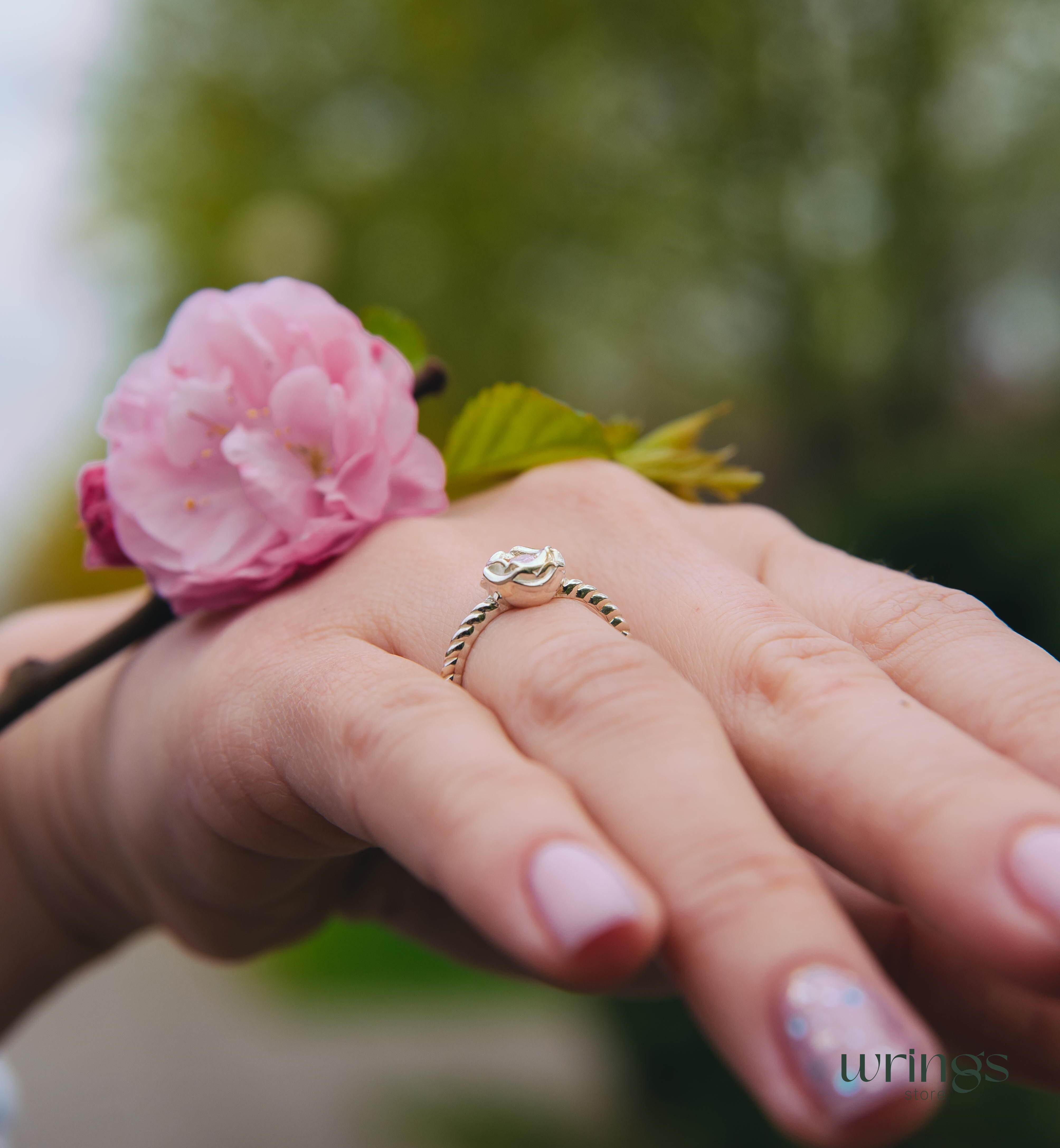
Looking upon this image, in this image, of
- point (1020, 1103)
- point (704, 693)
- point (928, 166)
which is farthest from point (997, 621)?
point (928, 166)

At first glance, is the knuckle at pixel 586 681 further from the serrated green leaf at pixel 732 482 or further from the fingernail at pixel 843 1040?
the serrated green leaf at pixel 732 482

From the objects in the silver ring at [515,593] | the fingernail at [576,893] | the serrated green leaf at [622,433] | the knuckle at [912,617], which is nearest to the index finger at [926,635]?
the knuckle at [912,617]

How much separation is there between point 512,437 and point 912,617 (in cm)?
69

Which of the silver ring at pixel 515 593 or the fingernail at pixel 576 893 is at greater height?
the silver ring at pixel 515 593

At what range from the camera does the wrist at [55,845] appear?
1.73 meters

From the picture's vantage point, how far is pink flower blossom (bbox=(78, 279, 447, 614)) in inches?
51.2

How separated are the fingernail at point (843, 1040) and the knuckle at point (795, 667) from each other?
0.33 m

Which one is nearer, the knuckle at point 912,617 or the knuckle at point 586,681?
the knuckle at point 586,681

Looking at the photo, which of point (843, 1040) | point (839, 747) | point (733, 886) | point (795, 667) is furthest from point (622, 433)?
point (843, 1040)

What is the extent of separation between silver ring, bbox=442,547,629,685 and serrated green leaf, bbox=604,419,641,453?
0.54m

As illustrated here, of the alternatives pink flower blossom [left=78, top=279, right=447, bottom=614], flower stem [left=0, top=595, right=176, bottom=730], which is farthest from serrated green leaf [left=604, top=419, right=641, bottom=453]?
flower stem [left=0, top=595, right=176, bottom=730]

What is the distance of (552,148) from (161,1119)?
305 inches

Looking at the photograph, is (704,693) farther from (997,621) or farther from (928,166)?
(928,166)

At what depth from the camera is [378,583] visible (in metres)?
1.25
